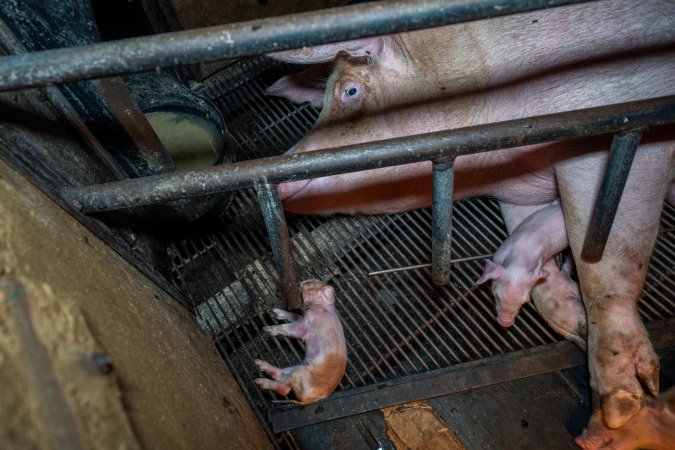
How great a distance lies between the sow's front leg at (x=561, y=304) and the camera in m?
2.09

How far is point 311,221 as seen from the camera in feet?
8.94

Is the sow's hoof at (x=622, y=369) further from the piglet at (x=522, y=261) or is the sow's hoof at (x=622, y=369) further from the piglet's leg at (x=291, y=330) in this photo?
the piglet's leg at (x=291, y=330)

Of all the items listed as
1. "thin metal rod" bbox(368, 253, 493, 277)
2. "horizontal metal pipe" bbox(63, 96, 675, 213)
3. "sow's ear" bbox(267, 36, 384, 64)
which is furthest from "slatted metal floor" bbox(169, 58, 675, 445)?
"horizontal metal pipe" bbox(63, 96, 675, 213)

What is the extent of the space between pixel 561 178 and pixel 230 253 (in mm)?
1721

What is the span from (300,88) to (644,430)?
Answer: 8.60ft

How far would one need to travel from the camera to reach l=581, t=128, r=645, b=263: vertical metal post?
1.36m

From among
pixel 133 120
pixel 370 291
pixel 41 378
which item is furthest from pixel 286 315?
pixel 41 378

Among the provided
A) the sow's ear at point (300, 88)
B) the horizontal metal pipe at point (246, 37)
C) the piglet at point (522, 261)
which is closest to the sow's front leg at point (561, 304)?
the piglet at point (522, 261)

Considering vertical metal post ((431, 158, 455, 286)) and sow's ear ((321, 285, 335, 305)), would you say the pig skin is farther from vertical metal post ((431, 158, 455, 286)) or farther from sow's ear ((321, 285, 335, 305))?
vertical metal post ((431, 158, 455, 286))

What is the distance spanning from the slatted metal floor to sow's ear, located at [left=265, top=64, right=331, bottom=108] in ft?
2.62

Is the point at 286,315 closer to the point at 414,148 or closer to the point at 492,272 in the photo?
the point at 492,272

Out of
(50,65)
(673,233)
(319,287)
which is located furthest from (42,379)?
(673,233)

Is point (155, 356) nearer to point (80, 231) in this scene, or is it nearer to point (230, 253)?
point (80, 231)

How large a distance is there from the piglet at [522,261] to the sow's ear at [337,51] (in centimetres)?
109
